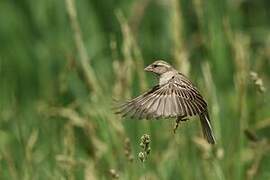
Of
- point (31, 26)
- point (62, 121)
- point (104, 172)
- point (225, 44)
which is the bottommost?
point (104, 172)


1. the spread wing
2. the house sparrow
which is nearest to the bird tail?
the house sparrow

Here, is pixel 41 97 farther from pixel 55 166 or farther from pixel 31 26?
pixel 55 166

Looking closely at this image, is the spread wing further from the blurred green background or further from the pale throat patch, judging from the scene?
the blurred green background

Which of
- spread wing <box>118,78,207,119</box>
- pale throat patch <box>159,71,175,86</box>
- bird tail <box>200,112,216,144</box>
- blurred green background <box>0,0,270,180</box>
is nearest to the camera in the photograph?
spread wing <box>118,78,207,119</box>

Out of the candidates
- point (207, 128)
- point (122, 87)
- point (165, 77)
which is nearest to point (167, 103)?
point (165, 77)

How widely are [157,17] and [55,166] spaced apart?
1905 millimetres

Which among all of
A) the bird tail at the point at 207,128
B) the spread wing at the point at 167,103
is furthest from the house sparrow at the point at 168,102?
the bird tail at the point at 207,128

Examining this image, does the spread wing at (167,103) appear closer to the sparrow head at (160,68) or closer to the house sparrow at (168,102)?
the house sparrow at (168,102)

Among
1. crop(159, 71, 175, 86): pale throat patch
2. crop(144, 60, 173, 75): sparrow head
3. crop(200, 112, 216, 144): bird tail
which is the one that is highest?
crop(144, 60, 173, 75): sparrow head

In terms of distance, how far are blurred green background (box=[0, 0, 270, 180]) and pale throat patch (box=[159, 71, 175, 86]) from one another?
267mm

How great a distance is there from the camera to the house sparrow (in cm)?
273

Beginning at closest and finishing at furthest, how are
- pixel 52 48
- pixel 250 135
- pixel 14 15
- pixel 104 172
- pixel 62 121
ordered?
pixel 250 135
pixel 104 172
pixel 62 121
pixel 52 48
pixel 14 15

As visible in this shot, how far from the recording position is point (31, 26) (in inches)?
223

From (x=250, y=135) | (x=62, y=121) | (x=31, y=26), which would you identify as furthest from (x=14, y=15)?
Result: (x=250, y=135)
